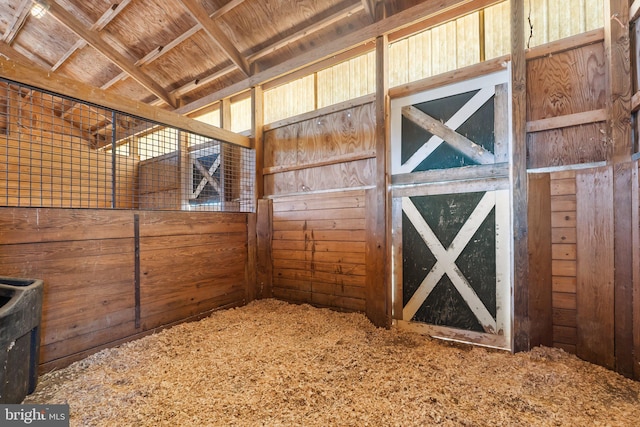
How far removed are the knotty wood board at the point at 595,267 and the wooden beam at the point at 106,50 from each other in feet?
15.3

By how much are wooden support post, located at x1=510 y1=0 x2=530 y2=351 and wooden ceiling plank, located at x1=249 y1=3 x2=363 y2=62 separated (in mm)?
1276

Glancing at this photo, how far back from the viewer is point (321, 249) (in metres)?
2.91

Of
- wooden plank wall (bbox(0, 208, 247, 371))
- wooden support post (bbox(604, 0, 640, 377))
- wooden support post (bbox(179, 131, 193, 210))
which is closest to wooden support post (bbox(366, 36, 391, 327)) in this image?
wooden support post (bbox(604, 0, 640, 377))

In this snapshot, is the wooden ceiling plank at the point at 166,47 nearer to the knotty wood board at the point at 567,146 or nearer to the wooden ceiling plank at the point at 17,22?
the wooden ceiling plank at the point at 17,22

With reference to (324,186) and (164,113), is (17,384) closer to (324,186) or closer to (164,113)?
(164,113)

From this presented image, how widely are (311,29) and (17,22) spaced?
3308 mm

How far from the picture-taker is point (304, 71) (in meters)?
3.04

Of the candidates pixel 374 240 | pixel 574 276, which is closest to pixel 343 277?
pixel 374 240

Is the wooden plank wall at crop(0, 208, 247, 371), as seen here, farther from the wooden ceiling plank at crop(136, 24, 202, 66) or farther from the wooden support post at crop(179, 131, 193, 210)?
the wooden ceiling plank at crop(136, 24, 202, 66)

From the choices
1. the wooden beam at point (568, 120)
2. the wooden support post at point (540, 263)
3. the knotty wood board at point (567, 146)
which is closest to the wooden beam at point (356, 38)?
the wooden beam at point (568, 120)

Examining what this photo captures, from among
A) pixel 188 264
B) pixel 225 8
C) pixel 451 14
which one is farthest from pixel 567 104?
pixel 188 264

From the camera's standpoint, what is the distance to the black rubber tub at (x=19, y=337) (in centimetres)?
122

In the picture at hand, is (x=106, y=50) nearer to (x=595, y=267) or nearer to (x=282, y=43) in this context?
(x=282, y=43)

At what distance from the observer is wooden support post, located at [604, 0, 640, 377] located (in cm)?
164
